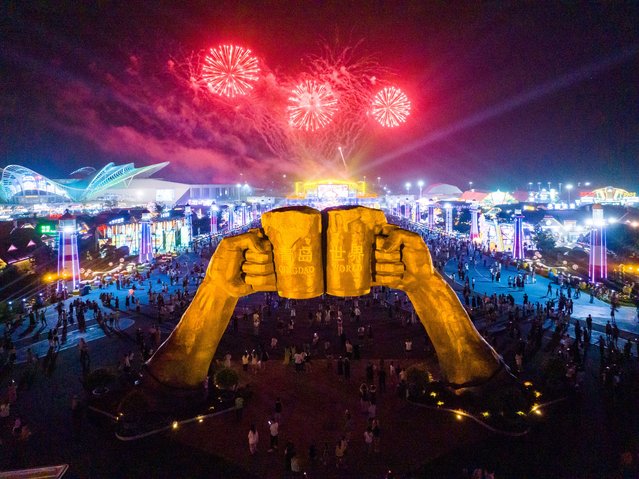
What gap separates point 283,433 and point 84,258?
2662cm

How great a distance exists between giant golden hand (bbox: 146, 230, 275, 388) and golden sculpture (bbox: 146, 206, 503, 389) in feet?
0.07

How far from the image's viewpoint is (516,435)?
894cm

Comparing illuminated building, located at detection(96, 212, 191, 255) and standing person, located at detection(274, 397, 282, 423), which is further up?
illuminated building, located at detection(96, 212, 191, 255)

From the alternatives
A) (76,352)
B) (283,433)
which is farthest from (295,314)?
(283,433)

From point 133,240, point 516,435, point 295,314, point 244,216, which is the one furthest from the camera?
point 244,216

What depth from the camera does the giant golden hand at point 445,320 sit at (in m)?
8.50

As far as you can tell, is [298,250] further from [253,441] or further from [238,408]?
[238,408]

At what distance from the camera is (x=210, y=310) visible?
943 cm

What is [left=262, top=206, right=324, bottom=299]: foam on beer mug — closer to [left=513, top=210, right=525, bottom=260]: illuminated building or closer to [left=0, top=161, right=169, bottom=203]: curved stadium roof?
[left=513, top=210, right=525, bottom=260]: illuminated building

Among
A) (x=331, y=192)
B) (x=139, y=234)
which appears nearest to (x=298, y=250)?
(x=139, y=234)

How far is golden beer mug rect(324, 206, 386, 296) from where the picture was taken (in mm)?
7863

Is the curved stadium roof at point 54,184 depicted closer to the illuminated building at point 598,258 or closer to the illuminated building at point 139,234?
the illuminated building at point 139,234

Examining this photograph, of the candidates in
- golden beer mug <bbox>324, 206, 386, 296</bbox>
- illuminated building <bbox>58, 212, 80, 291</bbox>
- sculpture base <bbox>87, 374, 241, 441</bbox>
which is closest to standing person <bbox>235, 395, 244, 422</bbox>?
sculpture base <bbox>87, 374, 241, 441</bbox>

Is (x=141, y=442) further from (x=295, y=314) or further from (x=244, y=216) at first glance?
(x=244, y=216)
